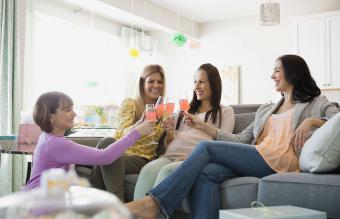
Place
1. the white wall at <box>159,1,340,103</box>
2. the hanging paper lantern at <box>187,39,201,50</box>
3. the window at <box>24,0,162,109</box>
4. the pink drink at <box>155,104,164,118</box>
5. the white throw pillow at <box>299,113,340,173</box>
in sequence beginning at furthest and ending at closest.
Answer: the hanging paper lantern at <box>187,39,201,50</box>
the white wall at <box>159,1,340,103</box>
the window at <box>24,0,162,109</box>
the pink drink at <box>155,104,164,118</box>
the white throw pillow at <box>299,113,340,173</box>

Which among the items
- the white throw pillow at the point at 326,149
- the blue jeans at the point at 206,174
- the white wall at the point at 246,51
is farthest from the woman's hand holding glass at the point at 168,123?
the white wall at the point at 246,51

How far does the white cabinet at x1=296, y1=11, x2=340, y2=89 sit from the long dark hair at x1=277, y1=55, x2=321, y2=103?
3.78 meters

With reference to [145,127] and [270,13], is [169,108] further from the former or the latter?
[270,13]

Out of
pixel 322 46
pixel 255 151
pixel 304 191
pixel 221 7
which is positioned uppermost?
pixel 221 7

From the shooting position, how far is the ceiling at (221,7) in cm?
609

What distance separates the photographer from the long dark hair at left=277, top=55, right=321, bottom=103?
221 centimetres

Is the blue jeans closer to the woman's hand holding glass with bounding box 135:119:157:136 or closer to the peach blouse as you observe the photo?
the peach blouse

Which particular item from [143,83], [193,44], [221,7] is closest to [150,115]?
[143,83]

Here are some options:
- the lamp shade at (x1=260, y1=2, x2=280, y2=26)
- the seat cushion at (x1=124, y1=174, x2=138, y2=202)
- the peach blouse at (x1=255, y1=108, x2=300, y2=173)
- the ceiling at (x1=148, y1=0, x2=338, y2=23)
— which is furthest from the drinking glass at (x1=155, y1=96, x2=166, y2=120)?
the ceiling at (x1=148, y1=0, x2=338, y2=23)

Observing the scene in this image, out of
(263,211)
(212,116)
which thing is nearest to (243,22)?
(212,116)

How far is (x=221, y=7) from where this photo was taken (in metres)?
6.42

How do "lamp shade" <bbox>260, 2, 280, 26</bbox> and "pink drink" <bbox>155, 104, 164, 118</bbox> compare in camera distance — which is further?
"lamp shade" <bbox>260, 2, 280, 26</bbox>

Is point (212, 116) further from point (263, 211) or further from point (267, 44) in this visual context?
point (267, 44)

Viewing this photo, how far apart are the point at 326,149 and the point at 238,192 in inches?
17.6
